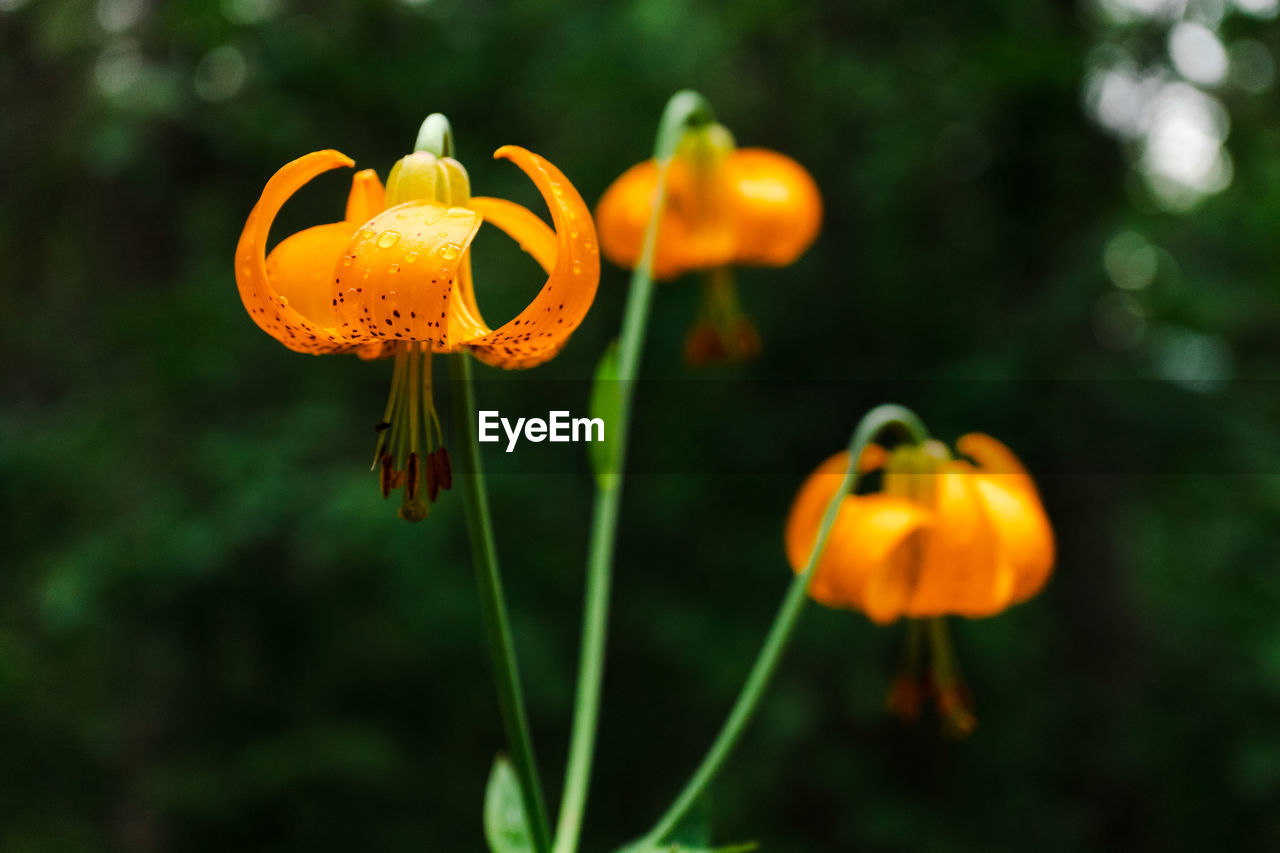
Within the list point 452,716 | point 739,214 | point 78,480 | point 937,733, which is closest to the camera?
point 739,214

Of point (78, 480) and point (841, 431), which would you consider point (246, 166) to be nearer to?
point (78, 480)

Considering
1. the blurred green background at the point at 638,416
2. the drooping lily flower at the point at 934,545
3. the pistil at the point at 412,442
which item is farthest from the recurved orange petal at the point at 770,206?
the blurred green background at the point at 638,416

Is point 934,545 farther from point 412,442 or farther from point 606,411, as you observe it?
point 412,442

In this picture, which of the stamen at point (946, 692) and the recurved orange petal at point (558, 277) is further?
the stamen at point (946, 692)

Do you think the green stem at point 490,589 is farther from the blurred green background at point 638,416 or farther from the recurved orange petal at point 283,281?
the blurred green background at point 638,416

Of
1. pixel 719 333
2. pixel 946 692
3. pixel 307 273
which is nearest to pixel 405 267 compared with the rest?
pixel 307 273

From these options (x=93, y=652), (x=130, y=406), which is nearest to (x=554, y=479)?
(x=130, y=406)

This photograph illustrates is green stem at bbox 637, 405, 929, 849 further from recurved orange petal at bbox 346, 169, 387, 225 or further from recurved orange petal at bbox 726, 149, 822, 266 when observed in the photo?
recurved orange petal at bbox 726, 149, 822, 266
